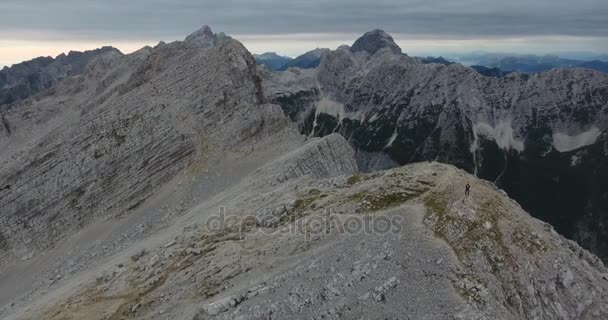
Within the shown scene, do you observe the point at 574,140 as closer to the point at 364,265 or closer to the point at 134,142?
the point at 134,142

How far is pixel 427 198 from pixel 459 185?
11.4 ft

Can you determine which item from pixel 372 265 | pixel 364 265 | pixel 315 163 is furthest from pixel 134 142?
pixel 372 265

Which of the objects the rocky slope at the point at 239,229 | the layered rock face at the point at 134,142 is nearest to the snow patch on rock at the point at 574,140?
the rocky slope at the point at 239,229

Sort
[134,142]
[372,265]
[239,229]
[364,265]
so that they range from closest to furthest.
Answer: [372,265] < [364,265] < [239,229] < [134,142]

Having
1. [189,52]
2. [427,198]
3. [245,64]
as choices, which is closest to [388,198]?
[427,198]

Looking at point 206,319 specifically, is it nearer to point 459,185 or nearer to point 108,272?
point 108,272

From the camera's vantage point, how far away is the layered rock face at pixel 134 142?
8250cm

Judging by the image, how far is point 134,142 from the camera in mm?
87812

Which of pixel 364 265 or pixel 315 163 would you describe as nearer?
pixel 364 265

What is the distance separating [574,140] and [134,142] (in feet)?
554

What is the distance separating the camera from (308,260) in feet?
128

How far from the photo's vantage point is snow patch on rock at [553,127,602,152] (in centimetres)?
18962

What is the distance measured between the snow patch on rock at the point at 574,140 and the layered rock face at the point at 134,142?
140310mm

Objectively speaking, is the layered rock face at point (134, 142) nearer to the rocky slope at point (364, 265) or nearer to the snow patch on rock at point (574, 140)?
the rocky slope at point (364, 265)
